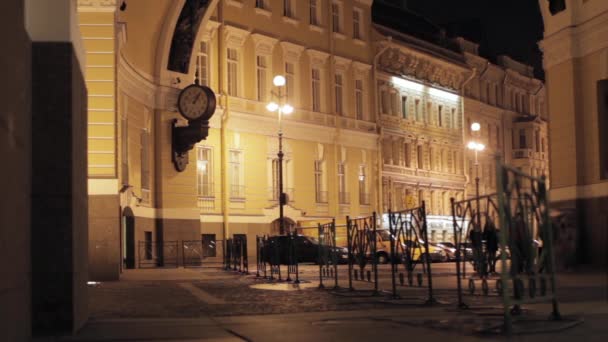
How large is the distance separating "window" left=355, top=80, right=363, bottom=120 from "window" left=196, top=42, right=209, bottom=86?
43.3 feet

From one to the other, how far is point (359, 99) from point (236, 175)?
1222 cm

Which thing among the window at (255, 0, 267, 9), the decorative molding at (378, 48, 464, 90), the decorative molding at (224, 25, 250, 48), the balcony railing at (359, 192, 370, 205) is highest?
the window at (255, 0, 267, 9)

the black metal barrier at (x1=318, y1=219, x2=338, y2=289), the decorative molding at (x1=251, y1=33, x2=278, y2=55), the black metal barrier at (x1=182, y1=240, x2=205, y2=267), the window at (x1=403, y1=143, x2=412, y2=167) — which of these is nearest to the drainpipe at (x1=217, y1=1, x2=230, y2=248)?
the decorative molding at (x1=251, y1=33, x2=278, y2=55)

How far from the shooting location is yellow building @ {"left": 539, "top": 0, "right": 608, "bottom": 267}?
26078mm

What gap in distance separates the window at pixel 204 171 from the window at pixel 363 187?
1281 cm

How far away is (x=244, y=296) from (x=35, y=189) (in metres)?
9.00

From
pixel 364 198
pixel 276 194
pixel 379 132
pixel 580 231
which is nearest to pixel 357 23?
pixel 379 132

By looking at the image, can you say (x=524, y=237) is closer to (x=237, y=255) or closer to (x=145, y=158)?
(x=237, y=255)

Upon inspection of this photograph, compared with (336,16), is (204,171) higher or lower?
lower

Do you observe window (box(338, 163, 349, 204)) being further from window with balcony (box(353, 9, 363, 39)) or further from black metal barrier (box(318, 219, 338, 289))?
black metal barrier (box(318, 219, 338, 289))

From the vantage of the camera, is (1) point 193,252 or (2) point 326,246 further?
(1) point 193,252

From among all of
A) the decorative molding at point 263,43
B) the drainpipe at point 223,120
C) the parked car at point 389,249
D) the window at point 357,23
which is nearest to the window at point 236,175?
the drainpipe at point 223,120

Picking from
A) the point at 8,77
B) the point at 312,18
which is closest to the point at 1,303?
the point at 8,77

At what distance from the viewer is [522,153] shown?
8138 centimetres
